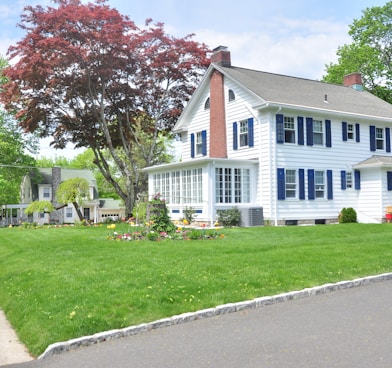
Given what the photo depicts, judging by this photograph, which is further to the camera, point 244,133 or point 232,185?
point 244,133

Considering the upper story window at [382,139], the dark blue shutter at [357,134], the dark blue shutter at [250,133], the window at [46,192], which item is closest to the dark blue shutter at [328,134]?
the dark blue shutter at [357,134]

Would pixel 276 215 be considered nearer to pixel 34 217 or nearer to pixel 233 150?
pixel 233 150

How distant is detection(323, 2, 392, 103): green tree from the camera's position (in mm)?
39906

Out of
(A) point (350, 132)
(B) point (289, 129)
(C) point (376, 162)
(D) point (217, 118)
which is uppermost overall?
(D) point (217, 118)

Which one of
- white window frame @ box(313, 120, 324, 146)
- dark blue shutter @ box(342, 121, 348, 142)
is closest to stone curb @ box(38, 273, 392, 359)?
white window frame @ box(313, 120, 324, 146)

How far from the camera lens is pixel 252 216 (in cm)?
2036

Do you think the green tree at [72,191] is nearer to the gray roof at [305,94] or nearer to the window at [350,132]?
the gray roof at [305,94]

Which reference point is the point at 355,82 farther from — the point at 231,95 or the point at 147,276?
the point at 147,276

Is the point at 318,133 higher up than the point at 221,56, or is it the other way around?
the point at 221,56

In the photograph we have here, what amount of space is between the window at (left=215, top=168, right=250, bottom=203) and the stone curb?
12.4m

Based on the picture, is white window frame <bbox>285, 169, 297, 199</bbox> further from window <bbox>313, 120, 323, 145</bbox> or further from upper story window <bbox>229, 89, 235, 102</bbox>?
upper story window <bbox>229, 89, 235, 102</bbox>

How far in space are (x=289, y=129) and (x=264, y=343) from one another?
667 inches

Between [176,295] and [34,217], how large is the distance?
44425mm

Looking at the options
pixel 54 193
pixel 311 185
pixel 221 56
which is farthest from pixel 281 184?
pixel 54 193
